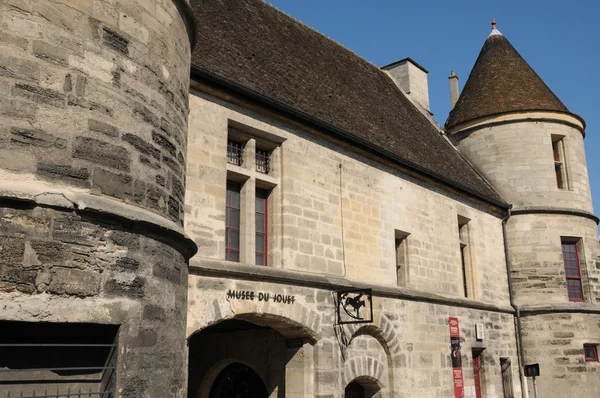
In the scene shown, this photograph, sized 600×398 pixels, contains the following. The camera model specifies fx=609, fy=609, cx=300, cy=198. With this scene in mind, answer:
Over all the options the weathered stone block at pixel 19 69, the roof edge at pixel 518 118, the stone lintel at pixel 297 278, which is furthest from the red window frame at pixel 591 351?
the weathered stone block at pixel 19 69

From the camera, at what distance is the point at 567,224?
48.9 feet

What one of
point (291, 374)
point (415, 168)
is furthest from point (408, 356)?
point (415, 168)

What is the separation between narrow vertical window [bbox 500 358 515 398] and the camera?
13.6 meters

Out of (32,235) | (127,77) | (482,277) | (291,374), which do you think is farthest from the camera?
Answer: (482,277)

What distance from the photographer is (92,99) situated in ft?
14.7

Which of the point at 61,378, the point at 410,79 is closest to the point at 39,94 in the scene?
the point at 61,378

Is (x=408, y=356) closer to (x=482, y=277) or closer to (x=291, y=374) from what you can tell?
(x=291, y=374)

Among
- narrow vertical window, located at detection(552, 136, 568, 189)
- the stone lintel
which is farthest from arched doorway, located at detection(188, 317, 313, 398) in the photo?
narrow vertical window, located at detection(552, 136, 568, 189)

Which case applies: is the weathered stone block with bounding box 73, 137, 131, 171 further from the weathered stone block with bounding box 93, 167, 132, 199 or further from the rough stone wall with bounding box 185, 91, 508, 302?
the rough stone wall with bounding box 185, 91, 508, 302

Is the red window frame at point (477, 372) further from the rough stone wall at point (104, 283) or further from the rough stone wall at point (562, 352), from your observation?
the rough stone wall at point (104, 283)

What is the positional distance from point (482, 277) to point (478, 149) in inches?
156

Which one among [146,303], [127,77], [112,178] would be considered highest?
[127,77]

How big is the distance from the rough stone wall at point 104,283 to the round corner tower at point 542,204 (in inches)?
449

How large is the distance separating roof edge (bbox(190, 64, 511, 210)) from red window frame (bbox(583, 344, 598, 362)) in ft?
14.4
